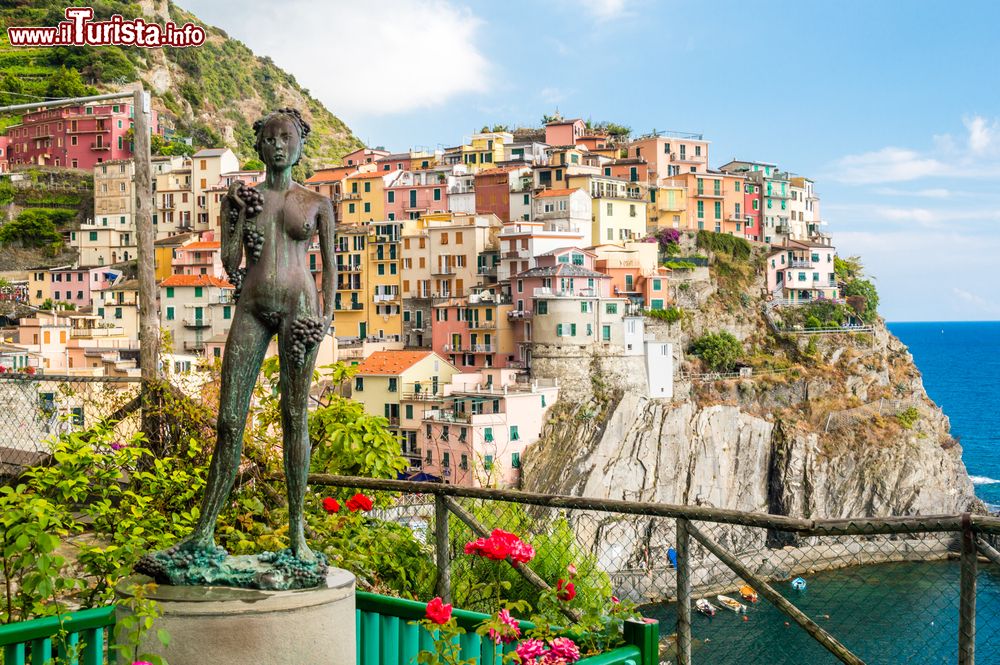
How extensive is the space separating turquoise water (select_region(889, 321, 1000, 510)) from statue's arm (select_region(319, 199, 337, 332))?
60.5 metres

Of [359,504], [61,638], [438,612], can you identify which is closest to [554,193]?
[359,504]

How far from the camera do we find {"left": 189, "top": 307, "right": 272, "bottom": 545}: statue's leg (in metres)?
4.61

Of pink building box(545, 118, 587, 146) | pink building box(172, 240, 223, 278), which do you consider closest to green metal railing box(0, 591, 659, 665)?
pink building box(172, 240, 223, 278)

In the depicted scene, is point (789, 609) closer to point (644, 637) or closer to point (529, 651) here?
point (644, 637)

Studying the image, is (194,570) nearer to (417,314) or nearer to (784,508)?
(784,508)

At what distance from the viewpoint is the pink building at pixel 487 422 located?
4184 centimetres

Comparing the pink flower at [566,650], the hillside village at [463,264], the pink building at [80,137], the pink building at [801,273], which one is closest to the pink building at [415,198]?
the hillside village at [463,264]

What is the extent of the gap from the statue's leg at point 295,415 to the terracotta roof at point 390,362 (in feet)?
138

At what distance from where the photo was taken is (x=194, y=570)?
4395 millimetres

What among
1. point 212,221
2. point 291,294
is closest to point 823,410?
point 212,221

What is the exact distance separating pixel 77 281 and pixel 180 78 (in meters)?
44.5

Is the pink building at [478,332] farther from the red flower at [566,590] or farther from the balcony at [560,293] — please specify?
the red flower at [566,590]

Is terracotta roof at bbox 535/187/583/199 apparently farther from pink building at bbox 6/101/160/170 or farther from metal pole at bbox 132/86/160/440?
metal pole at bbox 132/86/160/440

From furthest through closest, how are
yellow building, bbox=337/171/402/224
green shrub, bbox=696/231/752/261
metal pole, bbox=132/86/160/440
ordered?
yellow building, bbox=337/171/402/224 < green shrub, bbox=696/231/752/261 < metal pole, bbox=132/86/160/440
